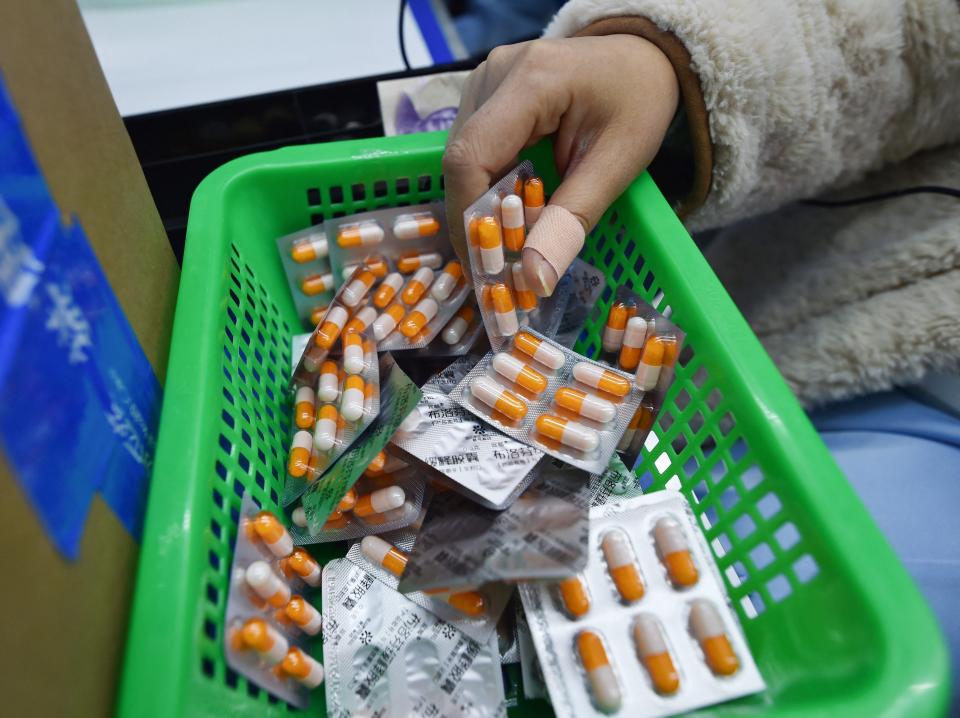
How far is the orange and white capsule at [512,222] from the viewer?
0.72 m

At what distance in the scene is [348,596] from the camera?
66 centimetres

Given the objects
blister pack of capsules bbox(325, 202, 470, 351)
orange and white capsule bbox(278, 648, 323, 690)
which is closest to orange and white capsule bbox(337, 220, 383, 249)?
blister pack of capsules bbox(325, 202, 470, 351)

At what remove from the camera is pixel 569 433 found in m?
0.69

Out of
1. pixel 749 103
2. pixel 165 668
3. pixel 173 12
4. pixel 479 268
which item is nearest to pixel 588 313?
pixel 479 268

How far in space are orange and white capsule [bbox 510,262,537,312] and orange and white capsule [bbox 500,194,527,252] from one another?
0.08ft

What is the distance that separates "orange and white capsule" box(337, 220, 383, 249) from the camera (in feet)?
2.83

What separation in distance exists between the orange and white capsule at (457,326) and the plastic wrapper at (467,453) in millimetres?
143

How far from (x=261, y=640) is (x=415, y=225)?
0.56m

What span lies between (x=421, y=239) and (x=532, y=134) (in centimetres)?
23

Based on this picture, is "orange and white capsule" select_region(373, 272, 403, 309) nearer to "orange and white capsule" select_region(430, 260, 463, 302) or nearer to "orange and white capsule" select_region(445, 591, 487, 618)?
"orange and white capsule" select_region(430, 260, 463, 302)

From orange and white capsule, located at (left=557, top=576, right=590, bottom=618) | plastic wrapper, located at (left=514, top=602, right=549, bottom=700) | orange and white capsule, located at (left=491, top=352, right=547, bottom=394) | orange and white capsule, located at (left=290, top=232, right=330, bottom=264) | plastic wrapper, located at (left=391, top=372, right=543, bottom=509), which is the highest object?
orange and white capsule, located at (left=290, top=232, right=330, bottom=264)

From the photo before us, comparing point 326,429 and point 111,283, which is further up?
point 111,283

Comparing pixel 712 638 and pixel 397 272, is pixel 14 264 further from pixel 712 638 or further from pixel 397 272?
pixel 712 638

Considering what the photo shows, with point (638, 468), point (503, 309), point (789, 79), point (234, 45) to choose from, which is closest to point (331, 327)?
point (503, 309)
